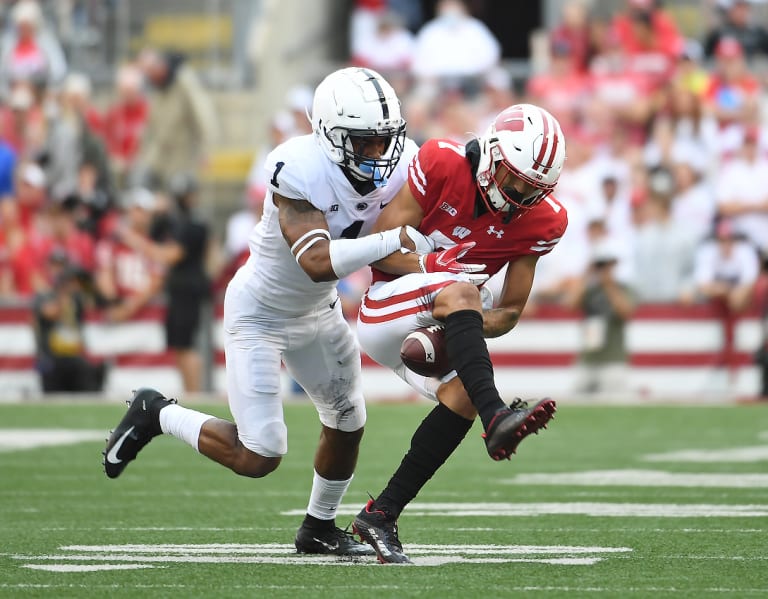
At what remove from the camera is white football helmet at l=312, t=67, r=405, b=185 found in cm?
580

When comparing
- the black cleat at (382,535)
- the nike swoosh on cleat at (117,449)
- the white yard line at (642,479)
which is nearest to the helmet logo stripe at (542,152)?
the black cleat at (382,535)

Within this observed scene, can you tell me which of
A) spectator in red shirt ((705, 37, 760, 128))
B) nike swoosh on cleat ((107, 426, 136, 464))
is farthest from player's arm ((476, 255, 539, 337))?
spectator in red shirt ((705, 37, 760, 128))

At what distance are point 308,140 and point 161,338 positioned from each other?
9.17m

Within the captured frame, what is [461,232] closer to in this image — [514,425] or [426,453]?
[426,453]

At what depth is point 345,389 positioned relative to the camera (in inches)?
244

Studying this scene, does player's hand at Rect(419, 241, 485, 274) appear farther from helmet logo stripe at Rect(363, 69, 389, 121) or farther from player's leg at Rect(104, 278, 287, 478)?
player's leg at Rect(104, 278, 287, 478)

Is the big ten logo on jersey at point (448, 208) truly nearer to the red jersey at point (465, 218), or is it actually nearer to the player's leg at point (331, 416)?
the red jersey at point (465, 218)

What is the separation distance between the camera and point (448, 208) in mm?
5984

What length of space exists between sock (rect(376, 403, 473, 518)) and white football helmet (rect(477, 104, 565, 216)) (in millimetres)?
789

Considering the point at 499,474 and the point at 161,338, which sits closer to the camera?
the point at 499,474

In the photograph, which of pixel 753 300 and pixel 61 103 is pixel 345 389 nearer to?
pixel 753 300

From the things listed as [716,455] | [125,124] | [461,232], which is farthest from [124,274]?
[461,232]

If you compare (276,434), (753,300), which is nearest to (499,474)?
(276,434)

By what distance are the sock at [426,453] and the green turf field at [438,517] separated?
23 centimetres
